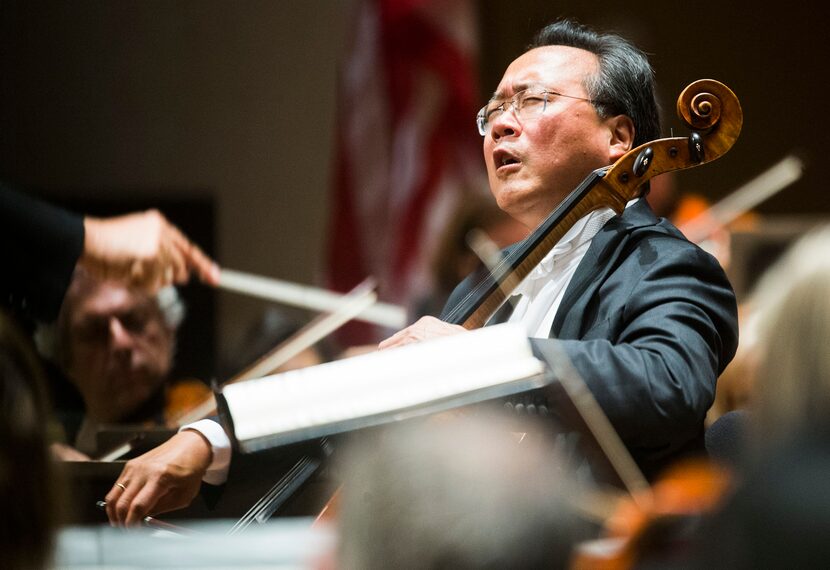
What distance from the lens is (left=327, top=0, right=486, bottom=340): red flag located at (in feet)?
14.8

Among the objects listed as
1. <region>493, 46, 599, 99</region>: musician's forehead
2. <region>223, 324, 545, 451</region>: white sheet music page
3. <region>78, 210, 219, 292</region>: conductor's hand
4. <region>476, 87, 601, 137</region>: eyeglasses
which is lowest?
<region>223, 324, 545, 451</region>: white sheet music page

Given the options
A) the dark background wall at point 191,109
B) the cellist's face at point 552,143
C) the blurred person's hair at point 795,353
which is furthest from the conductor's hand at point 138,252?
the dark background wall at point 191,109

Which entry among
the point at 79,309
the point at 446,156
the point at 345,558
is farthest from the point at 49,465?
the point at 446,156

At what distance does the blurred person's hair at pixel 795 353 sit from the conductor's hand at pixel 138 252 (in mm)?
860

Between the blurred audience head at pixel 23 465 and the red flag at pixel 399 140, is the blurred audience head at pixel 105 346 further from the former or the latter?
the red flag at pixel 399 140

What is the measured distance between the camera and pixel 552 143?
5.40ft

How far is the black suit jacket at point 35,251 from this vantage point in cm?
151

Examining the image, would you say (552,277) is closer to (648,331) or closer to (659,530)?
(648,331)

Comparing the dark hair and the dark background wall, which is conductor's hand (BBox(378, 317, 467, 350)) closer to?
the dark hair

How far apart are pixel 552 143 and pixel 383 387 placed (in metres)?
0.60

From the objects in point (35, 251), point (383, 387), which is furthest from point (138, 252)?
point (383, 387)

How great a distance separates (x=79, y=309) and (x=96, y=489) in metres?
0.80

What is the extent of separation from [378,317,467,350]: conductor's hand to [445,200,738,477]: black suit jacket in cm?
12

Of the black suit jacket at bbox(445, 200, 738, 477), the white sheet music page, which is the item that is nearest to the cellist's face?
the black suit jacket at bbox(445, 200, 738, 477)
